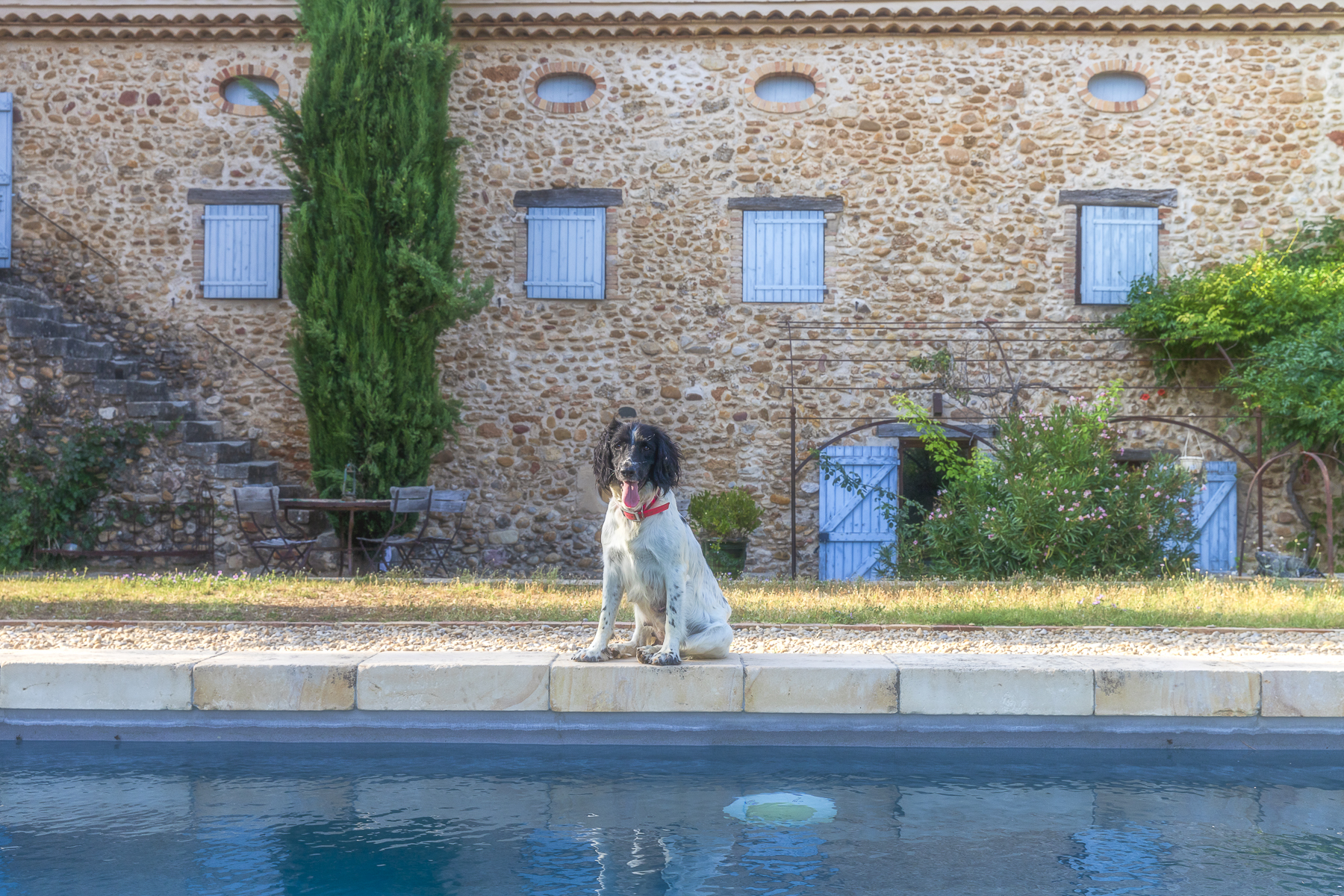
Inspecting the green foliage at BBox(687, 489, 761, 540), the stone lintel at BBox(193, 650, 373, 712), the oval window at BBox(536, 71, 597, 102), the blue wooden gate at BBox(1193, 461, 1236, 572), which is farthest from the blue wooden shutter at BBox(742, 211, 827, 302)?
the stone lintel at BBox(193, 650, 373, 712)

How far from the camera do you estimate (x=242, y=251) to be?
11.5 metres

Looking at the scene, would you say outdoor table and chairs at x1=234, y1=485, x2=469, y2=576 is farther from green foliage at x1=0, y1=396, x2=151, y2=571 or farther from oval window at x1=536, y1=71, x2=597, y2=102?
oval window at x1=536, y1=71, x2=597, y2=102

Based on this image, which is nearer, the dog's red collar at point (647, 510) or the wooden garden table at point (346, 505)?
the dog's red collar at point (647, 510)

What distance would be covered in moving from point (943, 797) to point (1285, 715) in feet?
5.32

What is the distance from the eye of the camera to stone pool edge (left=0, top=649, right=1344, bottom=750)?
4461 mm

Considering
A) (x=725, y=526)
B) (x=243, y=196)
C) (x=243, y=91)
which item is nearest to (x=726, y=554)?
(x=725, y=526)

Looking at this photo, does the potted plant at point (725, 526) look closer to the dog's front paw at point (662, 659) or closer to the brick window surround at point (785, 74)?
the brick window surround at point (785, 74)

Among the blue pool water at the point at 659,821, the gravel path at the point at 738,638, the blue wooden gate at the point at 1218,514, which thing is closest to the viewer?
the blue pool water at the point at 659,821

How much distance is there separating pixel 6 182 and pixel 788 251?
334 inches

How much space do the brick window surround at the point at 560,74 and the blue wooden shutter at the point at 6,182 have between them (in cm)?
558

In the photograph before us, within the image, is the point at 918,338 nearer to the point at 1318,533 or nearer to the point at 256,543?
the point at 1318,533

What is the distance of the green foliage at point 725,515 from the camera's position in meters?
10.3

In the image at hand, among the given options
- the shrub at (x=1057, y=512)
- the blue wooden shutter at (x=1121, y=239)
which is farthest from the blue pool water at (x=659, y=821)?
the blue wooden shutter at (x=1121, y=239)

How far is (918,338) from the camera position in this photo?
11375 mm
